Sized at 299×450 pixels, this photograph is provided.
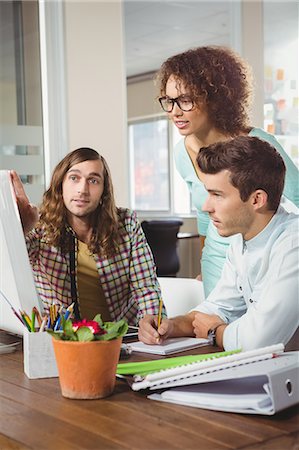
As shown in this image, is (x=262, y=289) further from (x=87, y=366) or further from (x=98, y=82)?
(x=98, y=82)

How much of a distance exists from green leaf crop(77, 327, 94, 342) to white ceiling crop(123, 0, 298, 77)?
4.07m

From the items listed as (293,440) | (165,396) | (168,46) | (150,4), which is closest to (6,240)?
(165,396)

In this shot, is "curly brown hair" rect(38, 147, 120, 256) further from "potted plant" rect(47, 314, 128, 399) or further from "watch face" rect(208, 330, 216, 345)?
"potted plant" rect(47, 314, 128, 399)

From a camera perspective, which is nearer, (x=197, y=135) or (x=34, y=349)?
(x=34, y=349)

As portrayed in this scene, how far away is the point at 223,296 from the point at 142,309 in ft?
2.38

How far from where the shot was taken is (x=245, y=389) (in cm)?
106

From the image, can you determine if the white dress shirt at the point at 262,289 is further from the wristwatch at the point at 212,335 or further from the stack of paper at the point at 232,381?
the stack of paper at the point at 232,381

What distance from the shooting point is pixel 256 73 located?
4777 mm

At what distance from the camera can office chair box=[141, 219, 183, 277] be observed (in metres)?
6.70

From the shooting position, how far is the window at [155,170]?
30.1ft

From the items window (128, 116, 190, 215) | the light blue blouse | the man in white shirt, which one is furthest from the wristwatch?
window (128, 116, 190, 215)

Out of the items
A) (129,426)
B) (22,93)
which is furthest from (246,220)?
(22,93)

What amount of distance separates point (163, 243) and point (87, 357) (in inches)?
224

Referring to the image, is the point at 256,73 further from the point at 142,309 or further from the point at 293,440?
the point at 293,440
